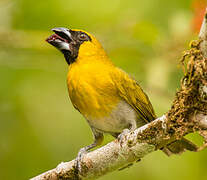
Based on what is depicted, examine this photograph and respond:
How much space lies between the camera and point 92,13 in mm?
6152

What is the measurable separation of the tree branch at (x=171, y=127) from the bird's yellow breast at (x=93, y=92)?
2.22 ft

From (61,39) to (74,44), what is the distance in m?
0.16

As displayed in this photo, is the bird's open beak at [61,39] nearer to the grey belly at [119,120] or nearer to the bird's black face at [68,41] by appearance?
the bird's black face at [68,41]

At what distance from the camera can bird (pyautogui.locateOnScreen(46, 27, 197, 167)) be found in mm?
4578

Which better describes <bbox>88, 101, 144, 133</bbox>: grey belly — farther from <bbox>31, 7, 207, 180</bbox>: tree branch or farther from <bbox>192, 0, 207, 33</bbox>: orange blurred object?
<bbox>192, 0, 207, 33</bbox>: orange blurred object

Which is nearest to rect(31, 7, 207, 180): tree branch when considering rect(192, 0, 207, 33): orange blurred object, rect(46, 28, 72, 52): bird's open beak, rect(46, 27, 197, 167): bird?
rect(46, 27, 197, 167): bird

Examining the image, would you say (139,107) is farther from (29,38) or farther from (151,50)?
(29,38)

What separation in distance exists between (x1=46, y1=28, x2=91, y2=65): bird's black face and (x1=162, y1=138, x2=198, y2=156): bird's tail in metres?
1.41

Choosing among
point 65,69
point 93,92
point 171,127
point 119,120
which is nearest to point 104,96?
point 93,92

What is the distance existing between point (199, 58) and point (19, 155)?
11.8 feet

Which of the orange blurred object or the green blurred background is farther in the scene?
the green blurred background

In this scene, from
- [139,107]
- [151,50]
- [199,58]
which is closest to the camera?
[199,58]

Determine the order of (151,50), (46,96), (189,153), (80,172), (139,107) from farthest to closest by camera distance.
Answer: (46,96)
(151,50)
(189,153)
(139,107)
(80,172)

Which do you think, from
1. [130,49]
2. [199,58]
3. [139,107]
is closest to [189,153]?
[139,107]
